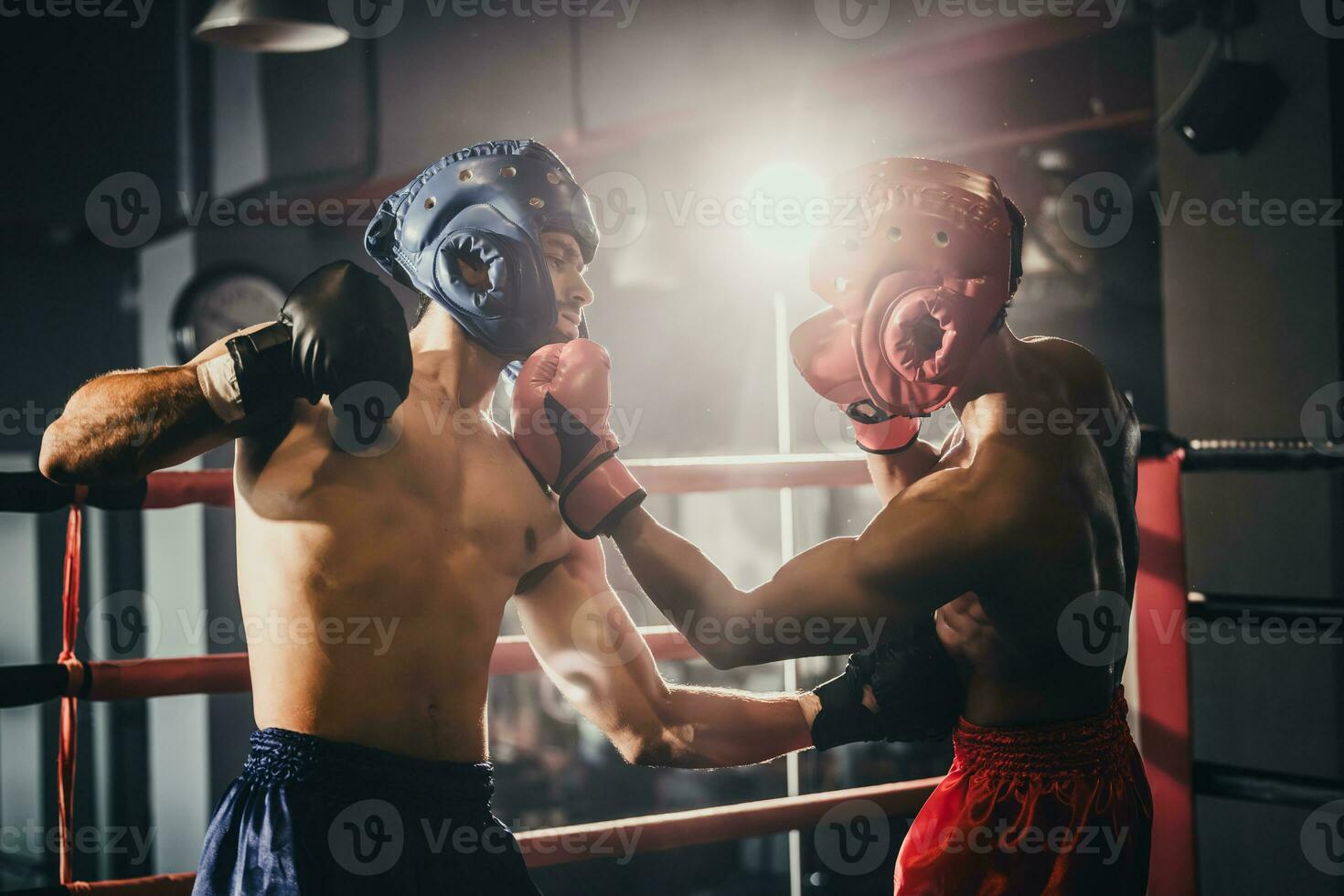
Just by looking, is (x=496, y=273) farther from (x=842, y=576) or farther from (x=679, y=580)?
(x=842, y=576)

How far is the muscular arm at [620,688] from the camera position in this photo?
184 cm

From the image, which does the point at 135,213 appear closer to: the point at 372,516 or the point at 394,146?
the point at 394,146

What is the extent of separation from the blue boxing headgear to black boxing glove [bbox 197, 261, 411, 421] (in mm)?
225

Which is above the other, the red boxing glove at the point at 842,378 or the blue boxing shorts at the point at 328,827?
the red boxing glove at the point at 842,378

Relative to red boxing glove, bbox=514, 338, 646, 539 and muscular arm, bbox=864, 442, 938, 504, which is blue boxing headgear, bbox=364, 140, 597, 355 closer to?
red boxing glove, bbox=514, 338, 646, 539

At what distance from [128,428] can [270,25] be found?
2888mm

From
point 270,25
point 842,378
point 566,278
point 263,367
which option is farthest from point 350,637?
point 270,25

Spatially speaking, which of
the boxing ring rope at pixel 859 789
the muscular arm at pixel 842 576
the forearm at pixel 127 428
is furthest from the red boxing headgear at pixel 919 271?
the forearm at pixel 127 428

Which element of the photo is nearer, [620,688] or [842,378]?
[842,378]

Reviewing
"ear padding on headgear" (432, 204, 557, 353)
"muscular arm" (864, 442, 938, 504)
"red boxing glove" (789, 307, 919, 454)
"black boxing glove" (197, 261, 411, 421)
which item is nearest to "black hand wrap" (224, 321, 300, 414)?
"black boxing glove" (197, 261, 411, 421)

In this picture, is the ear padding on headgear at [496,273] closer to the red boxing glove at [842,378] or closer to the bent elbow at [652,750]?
the red boxing glove at [842,378]

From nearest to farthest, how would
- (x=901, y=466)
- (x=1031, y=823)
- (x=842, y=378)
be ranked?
(x=1031, y=823) < (x=842, y=378) < (x=901, y=466)

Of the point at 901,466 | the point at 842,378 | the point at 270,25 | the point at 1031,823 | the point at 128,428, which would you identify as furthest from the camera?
the point at 270,25

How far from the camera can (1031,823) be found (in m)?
1.62
